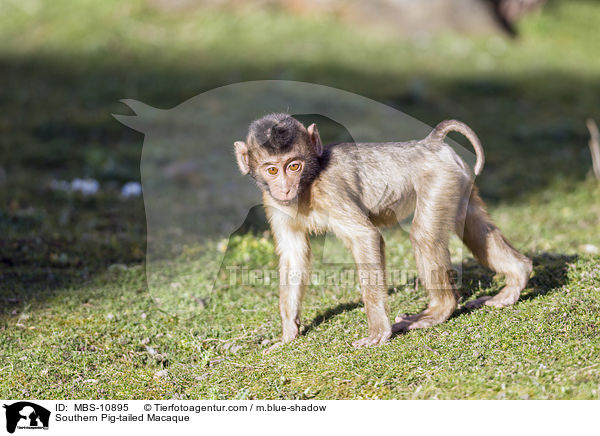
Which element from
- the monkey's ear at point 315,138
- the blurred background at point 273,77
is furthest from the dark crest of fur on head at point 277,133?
the blurred background at point 273,77

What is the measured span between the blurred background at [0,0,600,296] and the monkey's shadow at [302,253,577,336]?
1.58m

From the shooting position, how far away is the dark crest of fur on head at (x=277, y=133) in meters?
5.87

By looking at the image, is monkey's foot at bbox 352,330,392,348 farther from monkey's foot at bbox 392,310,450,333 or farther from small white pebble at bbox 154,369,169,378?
small white pebble at bbox 154,369,169,378

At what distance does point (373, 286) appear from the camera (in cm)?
587

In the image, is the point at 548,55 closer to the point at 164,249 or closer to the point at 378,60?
the point at 378,60

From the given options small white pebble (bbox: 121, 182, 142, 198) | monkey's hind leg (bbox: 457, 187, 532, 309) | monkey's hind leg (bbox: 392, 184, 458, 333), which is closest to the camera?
monkey's hind leg (bbox: 392, 184, 458, 333)

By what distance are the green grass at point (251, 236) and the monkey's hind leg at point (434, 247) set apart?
7.4 inches

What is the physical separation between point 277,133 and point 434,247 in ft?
5.25

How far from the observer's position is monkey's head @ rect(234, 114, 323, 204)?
589 cm

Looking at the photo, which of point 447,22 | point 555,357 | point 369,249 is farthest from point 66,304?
point 447,22

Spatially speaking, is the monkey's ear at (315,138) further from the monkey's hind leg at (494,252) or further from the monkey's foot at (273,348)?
the monkey's foot at (273,348)

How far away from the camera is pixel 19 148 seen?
517 inches

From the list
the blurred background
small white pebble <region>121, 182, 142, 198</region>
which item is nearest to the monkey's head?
the blurred background

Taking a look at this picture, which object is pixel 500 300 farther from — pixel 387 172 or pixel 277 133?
pixel 277 133
